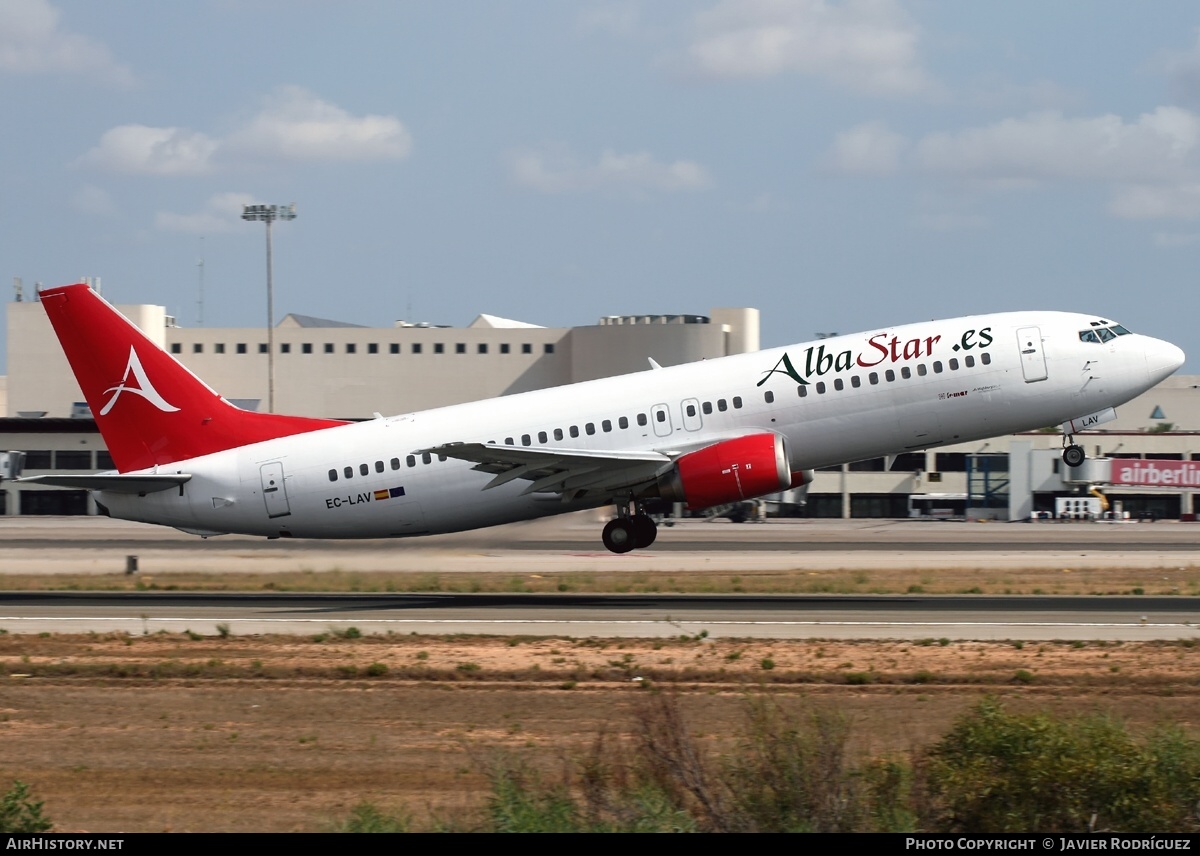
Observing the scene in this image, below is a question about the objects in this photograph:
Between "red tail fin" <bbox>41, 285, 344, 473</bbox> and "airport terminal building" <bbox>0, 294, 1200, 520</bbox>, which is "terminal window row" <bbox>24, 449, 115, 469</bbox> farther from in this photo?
"red tail fin" <bbox>41, 285, 344, 473</bbox>

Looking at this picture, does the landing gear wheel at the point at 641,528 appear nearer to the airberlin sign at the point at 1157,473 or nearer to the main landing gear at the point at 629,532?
the main landing gear at the point at 629,532

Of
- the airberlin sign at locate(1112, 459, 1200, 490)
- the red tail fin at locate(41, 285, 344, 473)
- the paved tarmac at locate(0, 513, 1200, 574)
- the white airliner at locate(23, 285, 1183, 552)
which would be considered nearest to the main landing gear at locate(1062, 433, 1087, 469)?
the white airliner at locate(23, 285, 1183, 552)

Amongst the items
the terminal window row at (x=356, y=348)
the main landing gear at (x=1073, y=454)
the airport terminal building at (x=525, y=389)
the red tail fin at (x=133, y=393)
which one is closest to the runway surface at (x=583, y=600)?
the main landing gear at (x=1073, y=454)

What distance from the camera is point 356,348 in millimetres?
113938

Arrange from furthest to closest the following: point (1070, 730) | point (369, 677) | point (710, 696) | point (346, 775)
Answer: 1. point (369, 677)
2. point (710, 696)
3. point (346, 775)
4. point (1070, 730)

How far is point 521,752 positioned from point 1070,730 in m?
6.52

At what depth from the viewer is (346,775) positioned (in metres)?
15.1

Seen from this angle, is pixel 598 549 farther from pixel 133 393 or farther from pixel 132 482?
pixel 132 482

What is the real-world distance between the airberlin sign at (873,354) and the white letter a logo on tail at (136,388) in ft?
49.9

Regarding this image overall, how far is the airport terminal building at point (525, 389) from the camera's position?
89.3 meters

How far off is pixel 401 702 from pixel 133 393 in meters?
17.8

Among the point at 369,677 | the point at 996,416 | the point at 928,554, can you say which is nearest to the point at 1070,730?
the point at 369,677
